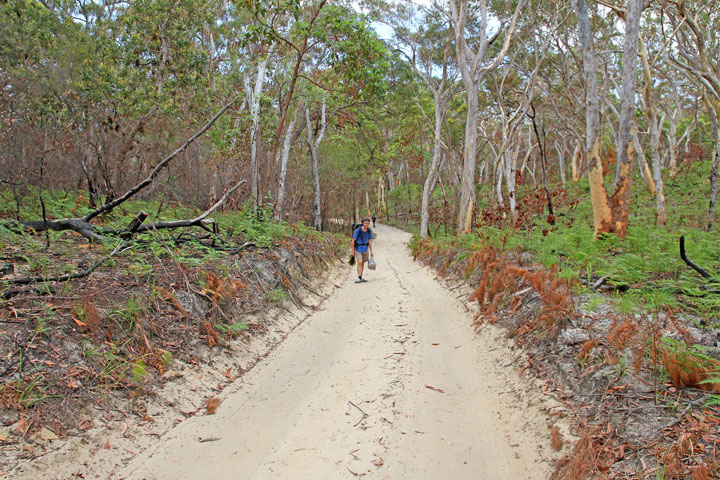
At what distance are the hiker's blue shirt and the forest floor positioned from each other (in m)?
4.84

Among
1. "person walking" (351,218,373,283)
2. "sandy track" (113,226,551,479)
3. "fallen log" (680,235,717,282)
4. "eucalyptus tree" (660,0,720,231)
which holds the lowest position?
"sandy track" (113,226,551,479)

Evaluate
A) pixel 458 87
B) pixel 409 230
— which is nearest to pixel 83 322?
pixel 458 87

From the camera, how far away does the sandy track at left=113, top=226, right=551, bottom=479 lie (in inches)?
130

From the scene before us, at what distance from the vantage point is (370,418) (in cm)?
402

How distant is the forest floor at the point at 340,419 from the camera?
3248 millimetres

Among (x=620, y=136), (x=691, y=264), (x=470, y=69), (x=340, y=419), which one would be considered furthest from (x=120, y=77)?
(x=691, y=264)

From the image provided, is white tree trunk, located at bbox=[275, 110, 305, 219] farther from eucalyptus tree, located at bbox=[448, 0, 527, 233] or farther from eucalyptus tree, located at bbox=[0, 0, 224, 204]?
eucalyptus tree, located at bbox=[448, 0, 527, 233]

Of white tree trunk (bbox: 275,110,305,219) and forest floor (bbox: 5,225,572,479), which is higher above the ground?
white tree trunk (bbox: 275,110,305,219)

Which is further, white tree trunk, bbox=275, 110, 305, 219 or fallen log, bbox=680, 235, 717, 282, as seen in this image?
white tree trunk, bbox=275, 110, 305, 219

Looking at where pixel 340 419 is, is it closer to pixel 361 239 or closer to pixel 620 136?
pixel 361 239

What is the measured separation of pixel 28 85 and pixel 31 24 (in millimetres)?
4814

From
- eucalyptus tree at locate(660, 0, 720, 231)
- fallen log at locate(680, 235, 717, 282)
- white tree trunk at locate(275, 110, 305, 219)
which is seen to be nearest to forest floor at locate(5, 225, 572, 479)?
fallen log at locate(680, 235, 717, 282)

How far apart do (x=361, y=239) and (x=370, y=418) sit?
723 cm

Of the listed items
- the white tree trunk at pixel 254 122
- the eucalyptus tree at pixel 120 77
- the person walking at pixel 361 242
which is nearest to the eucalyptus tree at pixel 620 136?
the person walking at pixel 361 242
